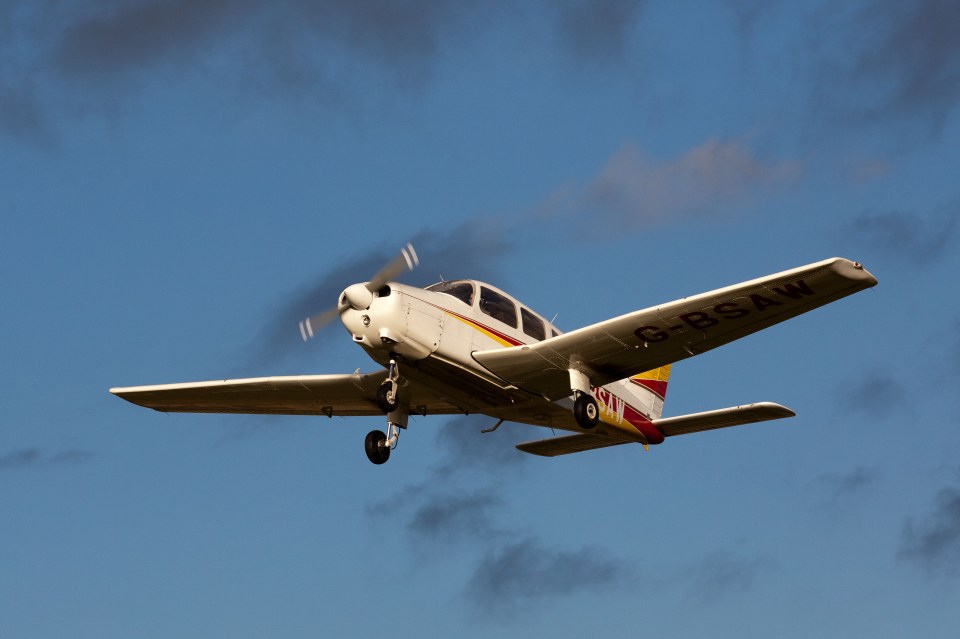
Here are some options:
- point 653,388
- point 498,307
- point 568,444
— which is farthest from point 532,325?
point 653,388

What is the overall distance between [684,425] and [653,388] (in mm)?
2247

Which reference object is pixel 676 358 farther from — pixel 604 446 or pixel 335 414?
pixel 335 414

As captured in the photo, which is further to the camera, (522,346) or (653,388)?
(653,388)

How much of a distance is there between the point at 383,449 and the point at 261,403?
15.1 ft

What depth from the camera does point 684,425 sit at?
31.0 meters

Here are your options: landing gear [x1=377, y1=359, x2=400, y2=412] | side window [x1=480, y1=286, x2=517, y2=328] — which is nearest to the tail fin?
side window [x1=480, y1=286, x2=517, y2=328]

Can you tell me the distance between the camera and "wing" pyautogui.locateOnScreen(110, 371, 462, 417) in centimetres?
3023

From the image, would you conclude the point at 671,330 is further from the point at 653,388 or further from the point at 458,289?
the point at 653,388

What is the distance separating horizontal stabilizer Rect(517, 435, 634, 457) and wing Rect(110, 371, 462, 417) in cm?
250

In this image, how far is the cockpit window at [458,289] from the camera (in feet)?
89.8

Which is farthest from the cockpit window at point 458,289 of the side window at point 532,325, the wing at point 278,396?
the wing at point 278,396

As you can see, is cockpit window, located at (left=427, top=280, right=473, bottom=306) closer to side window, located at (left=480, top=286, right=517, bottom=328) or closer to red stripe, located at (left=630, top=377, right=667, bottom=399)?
side window, located at (left=480, top=286, right=517, bottom=328)

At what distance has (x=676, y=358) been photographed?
27.4m

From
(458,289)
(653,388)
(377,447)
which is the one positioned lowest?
(377,447)
